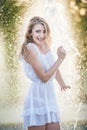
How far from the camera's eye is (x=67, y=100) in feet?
10.5

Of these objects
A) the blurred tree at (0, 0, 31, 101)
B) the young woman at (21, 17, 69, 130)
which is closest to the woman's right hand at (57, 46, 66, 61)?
the young woman at (21, 17, 69, 130)

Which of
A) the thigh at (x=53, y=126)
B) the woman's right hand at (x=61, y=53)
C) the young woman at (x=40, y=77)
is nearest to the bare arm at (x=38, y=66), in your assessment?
the young woman at (x=40, y=77)

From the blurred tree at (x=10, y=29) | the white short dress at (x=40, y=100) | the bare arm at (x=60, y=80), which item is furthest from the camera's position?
the blurred tree at (x=10, y=29)

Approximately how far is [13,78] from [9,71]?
45 millimetres

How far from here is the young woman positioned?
2.99m

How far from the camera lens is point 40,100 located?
3027 millimetres

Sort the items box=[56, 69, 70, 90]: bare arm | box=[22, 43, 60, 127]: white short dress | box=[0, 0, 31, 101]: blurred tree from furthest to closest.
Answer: box=[0, 0, 31, 101]: blurred tree → box=[56, 69, 70, 90]: bare arm → box=[22, 43, 60, 127]: white short dress

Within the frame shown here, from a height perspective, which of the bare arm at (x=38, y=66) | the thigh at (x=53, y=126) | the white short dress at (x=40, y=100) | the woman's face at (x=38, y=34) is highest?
the woman's face at (x=38, y=34)

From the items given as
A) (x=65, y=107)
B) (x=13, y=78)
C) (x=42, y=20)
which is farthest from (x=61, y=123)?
(x=42, y=20)

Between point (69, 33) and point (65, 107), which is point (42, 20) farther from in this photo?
point (65, 107)

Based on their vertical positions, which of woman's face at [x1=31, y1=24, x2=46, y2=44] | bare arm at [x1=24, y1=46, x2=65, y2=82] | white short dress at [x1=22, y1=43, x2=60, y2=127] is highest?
A: woman's face at [x1=31, y1=24, x2=46, y2=44]

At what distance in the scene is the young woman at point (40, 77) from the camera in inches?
118

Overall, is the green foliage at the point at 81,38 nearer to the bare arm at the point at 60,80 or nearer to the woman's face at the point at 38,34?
the bare arm at the point at 60,80

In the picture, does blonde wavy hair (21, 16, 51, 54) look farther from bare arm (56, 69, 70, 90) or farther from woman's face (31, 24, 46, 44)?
bare arm (56, 69, 70, 90)
